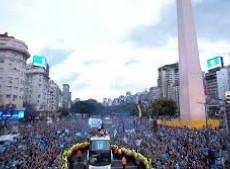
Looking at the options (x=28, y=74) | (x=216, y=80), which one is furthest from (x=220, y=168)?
(x=216, y=80)

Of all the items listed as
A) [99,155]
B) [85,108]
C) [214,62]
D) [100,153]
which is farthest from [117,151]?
[85,108]

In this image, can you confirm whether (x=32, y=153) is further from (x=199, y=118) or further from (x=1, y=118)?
(x=199, y=118)

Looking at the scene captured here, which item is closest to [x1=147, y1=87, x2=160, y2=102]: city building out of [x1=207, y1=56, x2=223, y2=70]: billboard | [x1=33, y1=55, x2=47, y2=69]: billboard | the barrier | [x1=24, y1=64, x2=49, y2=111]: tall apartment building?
[x1=24, y1=64, x2=49, y2=111]: tall apartment building

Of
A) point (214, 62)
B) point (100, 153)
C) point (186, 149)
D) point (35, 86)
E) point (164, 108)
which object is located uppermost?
point (214, 62)

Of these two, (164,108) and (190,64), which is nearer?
(190,64)

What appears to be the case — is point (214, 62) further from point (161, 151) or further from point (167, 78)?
point (167, 78)

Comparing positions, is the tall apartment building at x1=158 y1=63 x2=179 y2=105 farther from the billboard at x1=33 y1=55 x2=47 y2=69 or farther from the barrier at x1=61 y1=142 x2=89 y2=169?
the barrier at x1=61 y1=142 x2=89 y2=169
